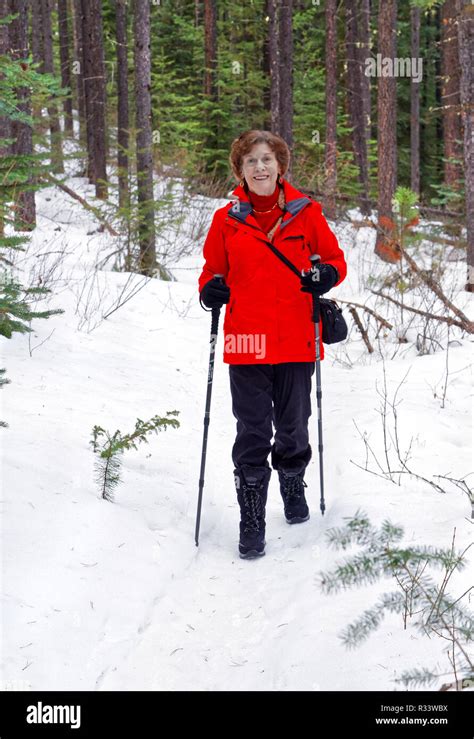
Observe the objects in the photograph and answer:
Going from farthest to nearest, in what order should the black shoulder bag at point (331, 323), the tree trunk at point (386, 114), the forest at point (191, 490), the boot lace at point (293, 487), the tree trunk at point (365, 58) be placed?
the tree trunk at point (365, 58), the tree trunk at point (386, 114), the boot lace at point (293, 487), the black shoulder bag at point (331, 323), the forest at point (191, 490)

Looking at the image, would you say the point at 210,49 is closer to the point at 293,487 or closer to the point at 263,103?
the point at 263,103

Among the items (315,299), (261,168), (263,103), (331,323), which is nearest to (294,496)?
(331,323)

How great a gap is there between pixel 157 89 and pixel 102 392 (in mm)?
18769

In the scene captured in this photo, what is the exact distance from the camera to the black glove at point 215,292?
4.08 meters

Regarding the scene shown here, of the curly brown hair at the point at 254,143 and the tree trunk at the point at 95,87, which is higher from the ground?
the tree trunk at the point at 95,87

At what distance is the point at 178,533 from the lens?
4.33m

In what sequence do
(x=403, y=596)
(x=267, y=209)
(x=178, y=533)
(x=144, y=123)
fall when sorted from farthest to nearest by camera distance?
(x=144, y=123) → (x=178, y=533) → (x=267, y=209) → (x=403, y=596)

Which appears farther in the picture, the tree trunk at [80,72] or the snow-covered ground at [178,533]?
the tree trunk at [80,72]

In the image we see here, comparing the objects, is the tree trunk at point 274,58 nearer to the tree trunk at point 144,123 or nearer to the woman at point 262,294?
the tree trunk at point 144,123

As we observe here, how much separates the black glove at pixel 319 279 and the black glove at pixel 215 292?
0.46 metres

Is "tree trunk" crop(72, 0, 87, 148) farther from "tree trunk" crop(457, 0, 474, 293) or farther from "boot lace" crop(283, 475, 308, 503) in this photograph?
"boot lace" crop(283, 475, 308, 503)

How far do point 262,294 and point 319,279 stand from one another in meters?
0.34

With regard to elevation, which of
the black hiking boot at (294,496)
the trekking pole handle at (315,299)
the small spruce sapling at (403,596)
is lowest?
the black hiking boot at (294,496)

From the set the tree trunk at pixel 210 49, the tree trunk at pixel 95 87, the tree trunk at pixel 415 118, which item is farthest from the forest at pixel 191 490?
the tree trunk at pixel 415 118
